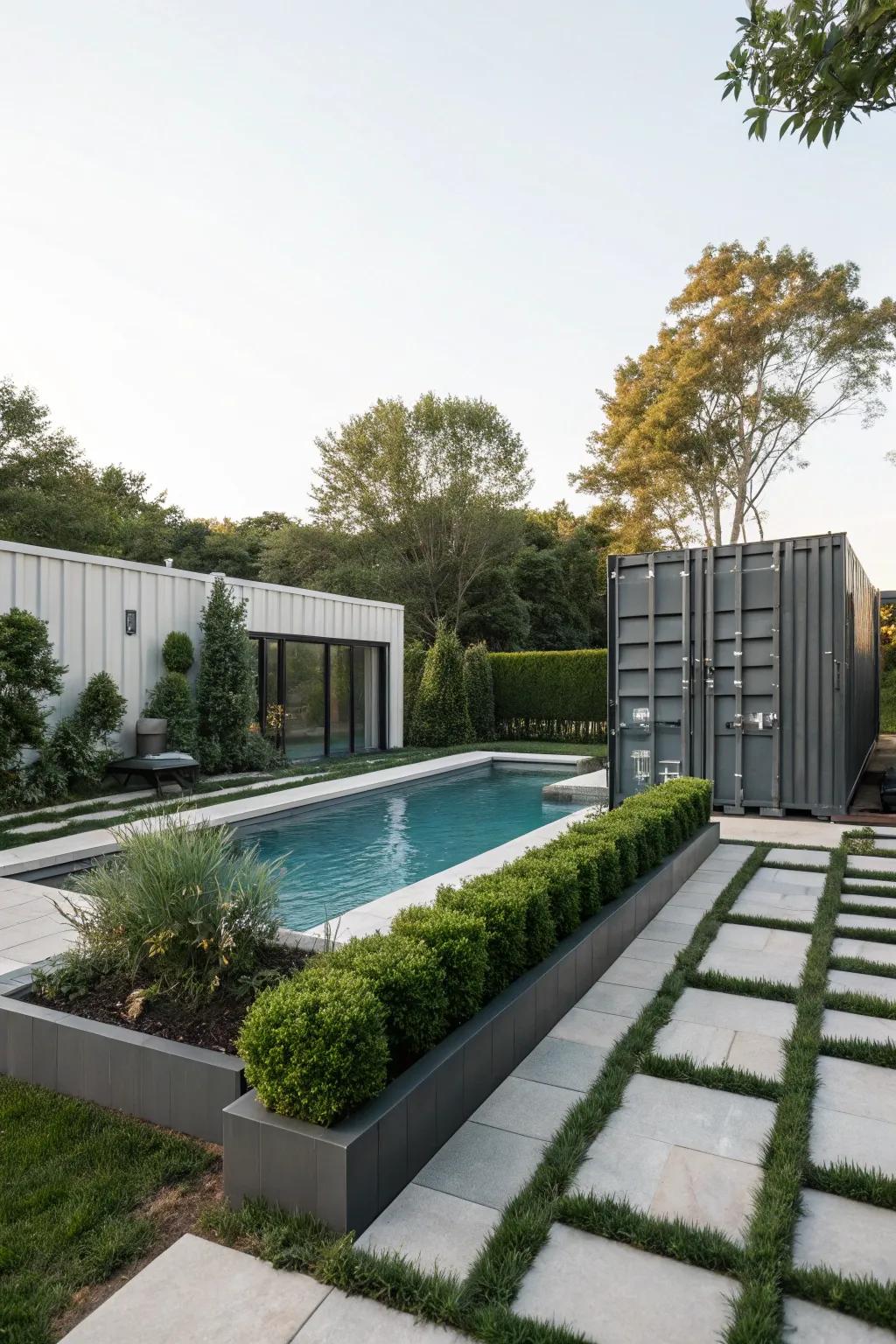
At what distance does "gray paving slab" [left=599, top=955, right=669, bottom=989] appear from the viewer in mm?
3743

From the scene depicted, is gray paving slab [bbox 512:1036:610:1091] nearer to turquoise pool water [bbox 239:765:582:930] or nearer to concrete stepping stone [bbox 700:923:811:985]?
concrete stepping stone [bbox 700:923:811:985]

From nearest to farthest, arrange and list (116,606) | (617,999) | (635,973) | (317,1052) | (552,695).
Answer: (317,1052), (617,999), (635,973), (116,606), (552,695)

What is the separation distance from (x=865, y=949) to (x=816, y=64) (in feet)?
13.0

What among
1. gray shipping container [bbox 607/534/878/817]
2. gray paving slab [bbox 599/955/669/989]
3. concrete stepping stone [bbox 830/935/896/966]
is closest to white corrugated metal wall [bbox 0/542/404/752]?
gray shipping container [bbox 607/534/878/817]

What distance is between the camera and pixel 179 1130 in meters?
→ 2.54

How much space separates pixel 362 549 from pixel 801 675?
1930cm

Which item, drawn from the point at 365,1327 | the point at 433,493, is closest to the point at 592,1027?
the point at 365,1327

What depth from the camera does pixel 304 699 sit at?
1327cm

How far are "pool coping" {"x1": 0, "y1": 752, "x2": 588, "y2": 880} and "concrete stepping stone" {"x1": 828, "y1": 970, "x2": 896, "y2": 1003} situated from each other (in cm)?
320

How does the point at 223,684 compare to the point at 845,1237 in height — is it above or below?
above

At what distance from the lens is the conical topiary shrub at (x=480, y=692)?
16.8 metres

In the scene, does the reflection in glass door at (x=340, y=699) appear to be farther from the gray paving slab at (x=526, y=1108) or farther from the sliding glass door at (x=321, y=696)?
the gray paving slab at (x=526, y=1108)

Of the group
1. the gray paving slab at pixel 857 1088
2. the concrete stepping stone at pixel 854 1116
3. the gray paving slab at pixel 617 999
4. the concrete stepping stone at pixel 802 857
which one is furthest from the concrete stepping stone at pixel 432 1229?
the concrete stepping stone at pixel 802 857

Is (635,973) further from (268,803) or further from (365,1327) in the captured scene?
(268,803)
